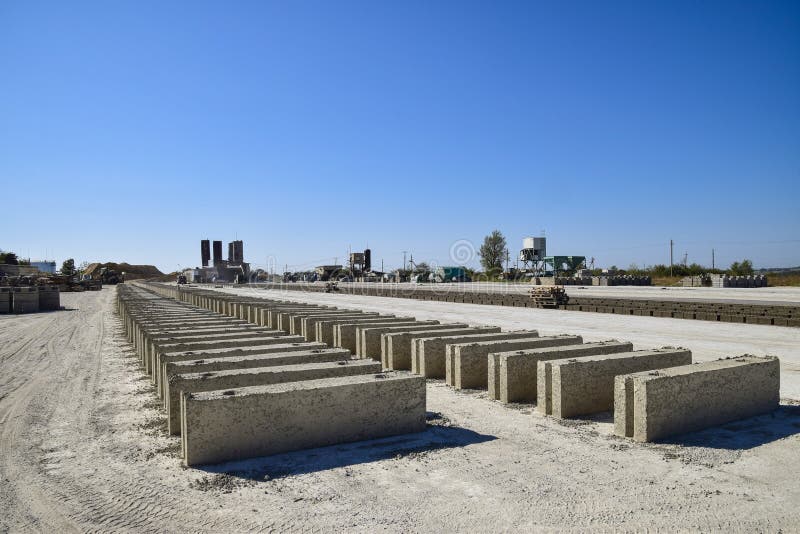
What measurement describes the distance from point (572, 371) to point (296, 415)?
3.08 m

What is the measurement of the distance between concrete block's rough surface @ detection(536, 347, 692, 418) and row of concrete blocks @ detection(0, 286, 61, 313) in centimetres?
2979

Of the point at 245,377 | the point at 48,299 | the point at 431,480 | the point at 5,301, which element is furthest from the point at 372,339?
the point at 48,299

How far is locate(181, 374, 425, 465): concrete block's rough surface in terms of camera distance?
440 centimetres

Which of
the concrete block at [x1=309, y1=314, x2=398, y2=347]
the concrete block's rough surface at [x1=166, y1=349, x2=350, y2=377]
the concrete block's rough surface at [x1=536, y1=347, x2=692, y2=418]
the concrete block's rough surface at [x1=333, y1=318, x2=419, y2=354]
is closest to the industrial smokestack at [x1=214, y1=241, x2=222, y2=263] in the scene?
the concrete block at [x1=309, y1=314, x2=398, y2=347]

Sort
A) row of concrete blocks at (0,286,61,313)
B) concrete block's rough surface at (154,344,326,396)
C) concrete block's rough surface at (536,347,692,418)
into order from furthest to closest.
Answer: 1. row of concrete blocks at (0,286,61,313)
2. concrete block's rough surface at (154,344,326,396)
3. concrete block's rough surface at (536,347,692,418)

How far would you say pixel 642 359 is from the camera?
6.39 meters

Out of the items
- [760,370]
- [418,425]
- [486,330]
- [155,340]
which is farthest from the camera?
[486,330]

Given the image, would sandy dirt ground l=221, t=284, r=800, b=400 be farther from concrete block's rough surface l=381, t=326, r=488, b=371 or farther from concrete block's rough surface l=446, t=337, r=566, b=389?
concrete block's rough surface l=381, t=326, r=488, b=371

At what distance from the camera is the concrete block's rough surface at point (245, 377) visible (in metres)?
5.40

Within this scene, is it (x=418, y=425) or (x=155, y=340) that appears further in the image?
(x=155, y=340)

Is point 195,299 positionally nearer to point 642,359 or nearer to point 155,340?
point 155,340

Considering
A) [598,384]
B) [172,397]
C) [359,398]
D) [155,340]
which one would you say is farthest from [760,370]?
[155,340]

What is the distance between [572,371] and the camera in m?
5.85

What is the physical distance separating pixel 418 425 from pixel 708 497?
258 cm
